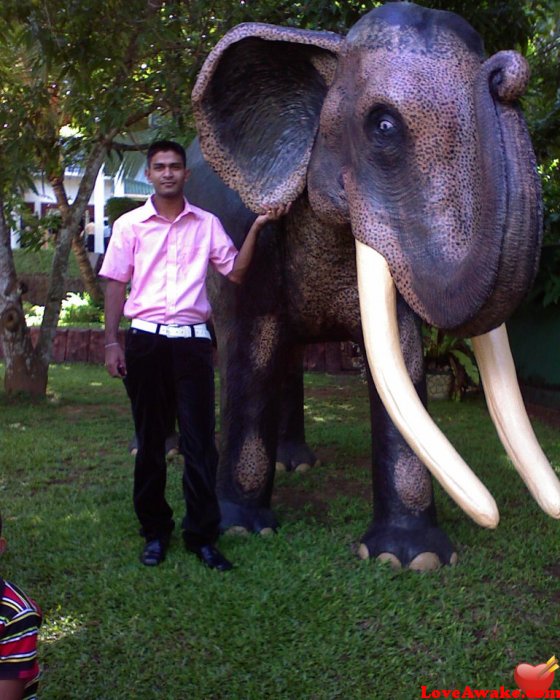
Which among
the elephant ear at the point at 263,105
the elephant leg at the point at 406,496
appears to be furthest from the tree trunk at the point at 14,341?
the elephant leg at the point at 406,496

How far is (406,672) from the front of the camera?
110 inches

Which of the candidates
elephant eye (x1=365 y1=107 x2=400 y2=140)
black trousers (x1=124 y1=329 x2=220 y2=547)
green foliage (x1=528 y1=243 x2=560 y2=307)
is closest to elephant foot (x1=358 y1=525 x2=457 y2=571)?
black trousers (x1=124 y1=329 x2=220 y2=547)

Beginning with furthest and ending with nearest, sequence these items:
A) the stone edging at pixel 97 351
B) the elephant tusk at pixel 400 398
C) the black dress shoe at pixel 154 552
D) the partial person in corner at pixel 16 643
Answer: the stone edging at pixel 97 351 < the black dress shoe at pixel 154 552 < the elephant tusk at pixel 400 398 < the partial person in corner at pixel 16 643

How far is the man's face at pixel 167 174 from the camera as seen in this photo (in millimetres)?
3479

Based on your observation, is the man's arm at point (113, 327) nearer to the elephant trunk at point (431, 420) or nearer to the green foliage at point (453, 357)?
the elephant trunk at point (431, 420)

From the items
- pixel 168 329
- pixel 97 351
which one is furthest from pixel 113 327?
pixel 97 351

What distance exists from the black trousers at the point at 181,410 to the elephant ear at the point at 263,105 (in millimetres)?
653

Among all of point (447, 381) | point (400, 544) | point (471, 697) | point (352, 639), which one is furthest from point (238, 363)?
point (447, 381)

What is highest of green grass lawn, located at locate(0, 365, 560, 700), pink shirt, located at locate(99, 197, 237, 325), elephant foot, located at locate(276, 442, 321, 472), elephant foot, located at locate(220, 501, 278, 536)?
pink shirt, located at locate(99, 197, 237, 325)

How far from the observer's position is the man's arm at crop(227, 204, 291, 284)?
3.51m

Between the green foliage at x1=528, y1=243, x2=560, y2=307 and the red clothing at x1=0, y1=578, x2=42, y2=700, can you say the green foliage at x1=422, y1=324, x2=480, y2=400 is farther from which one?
the red clothing at x1=0, y1=578, x2=42, y2=700

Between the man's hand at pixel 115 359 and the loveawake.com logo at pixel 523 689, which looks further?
the man's hand at pixel 115 359

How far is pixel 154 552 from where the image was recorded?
11.8 feet

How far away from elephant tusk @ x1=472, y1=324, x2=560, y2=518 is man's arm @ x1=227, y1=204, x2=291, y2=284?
35.3 inches
